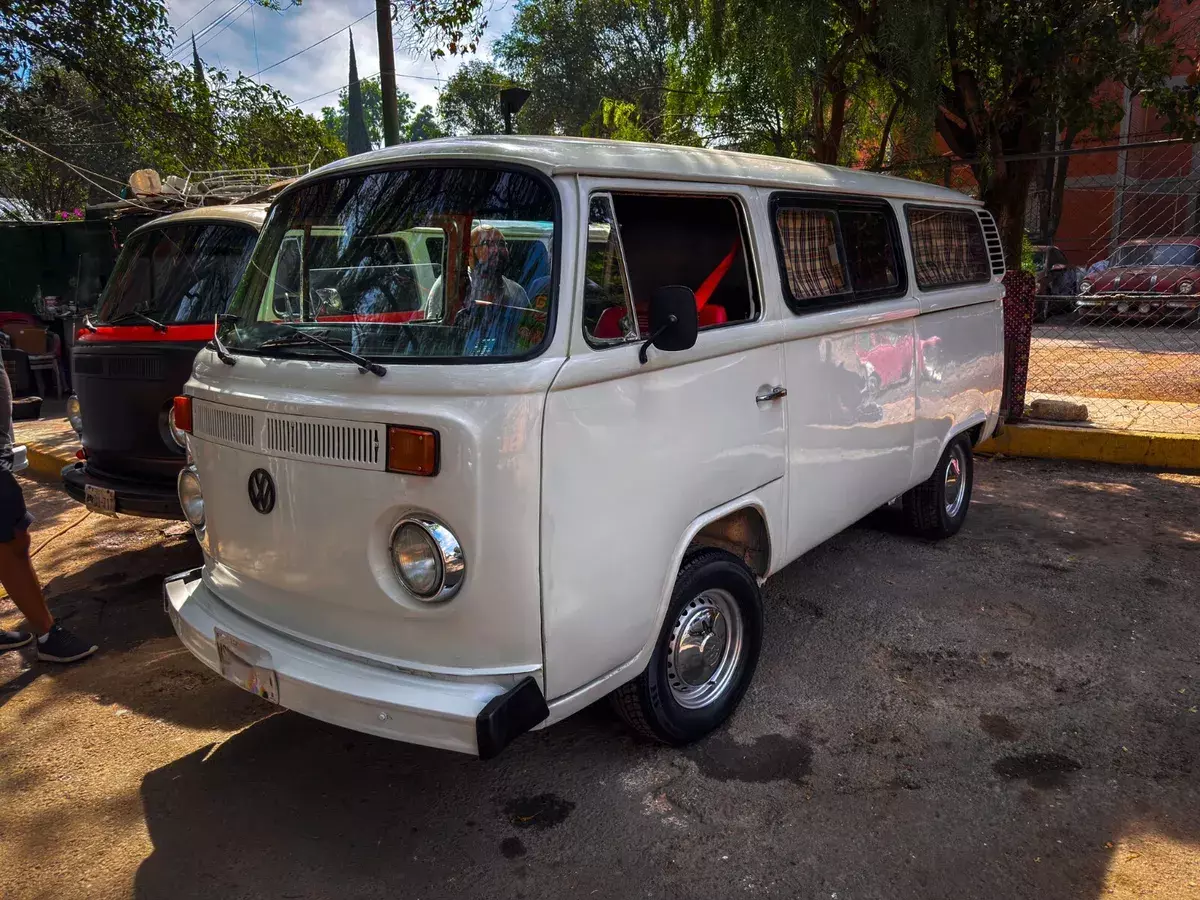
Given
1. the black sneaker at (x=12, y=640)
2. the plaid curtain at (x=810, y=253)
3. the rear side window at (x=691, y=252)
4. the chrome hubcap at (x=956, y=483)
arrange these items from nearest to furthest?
1. the rear side window at (x=691, y=252)
2. the plaid curtain at (x=810, y=253)
3. the black sneaker at (x=12, y=640)
4. the chrome hubcap at (x=956, y=483)

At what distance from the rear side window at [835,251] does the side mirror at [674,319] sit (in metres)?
1.01

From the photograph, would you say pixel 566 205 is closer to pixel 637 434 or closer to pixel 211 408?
pixel 637 434

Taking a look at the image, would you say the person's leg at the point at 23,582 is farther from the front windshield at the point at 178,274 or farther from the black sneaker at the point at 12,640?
the front windshield at the point at 178,274

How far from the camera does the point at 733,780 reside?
3.20 meters

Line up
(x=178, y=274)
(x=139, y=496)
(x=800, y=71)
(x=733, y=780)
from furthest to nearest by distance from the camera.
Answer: (x=800, y=71) → (x=178, y=274) → (x=139, y=496) → (x=733, y=780)

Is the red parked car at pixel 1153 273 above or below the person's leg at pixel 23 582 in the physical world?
above

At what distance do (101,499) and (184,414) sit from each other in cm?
229

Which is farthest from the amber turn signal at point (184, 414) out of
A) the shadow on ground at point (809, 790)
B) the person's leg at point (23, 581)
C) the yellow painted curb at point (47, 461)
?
the yellow painted curb at point (47, 461)

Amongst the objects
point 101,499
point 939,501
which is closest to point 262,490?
point 101,499

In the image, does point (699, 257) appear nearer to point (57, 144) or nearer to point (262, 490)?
point (262, 490)

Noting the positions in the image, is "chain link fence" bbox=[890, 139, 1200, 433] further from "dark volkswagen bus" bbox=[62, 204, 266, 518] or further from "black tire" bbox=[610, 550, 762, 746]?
"dark volkswagen bus" bbox=[62, 204, 266, 518]

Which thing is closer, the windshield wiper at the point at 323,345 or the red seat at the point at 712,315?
the windshield wiper at the point at 323,345

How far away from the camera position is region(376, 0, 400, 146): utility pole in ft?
35.8

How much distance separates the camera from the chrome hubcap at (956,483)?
5591 millimetres
